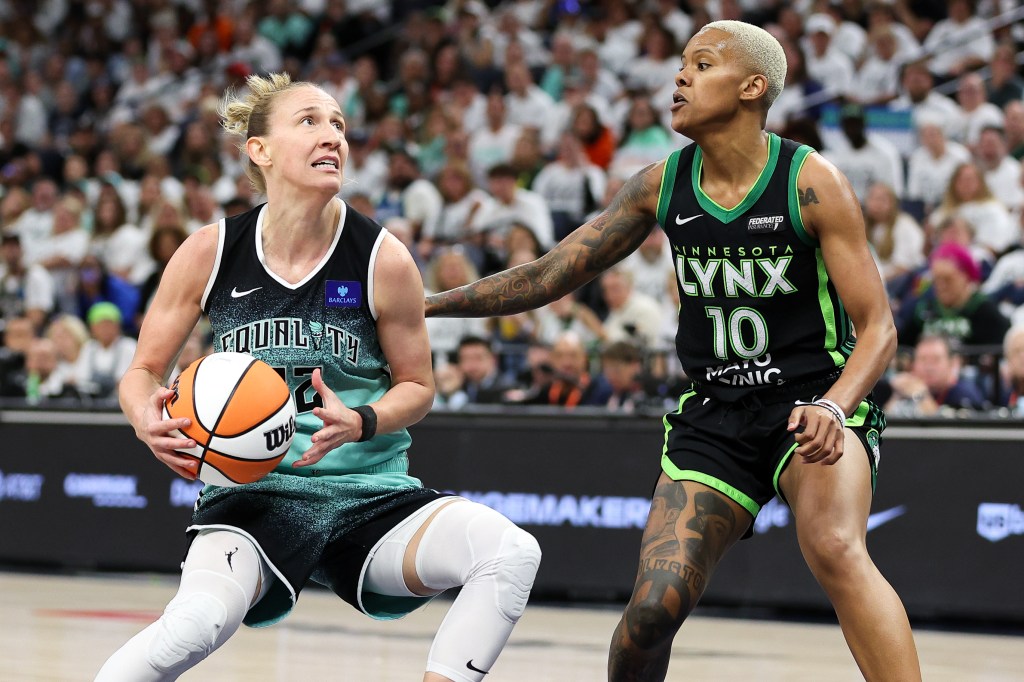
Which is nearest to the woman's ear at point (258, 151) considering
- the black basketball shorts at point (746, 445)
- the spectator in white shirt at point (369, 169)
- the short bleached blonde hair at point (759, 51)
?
the short bleached blonde hair at point (759, 51)

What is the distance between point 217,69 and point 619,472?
424 inches

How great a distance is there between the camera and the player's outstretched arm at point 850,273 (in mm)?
4219

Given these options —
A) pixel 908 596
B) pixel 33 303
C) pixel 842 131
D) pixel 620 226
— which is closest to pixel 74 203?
pixel 33 303

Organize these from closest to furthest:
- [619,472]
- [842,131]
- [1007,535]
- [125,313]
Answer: [1007,535]
[619,472]
[842,131]
[125,313]

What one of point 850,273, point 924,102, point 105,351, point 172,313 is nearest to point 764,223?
point 850,273

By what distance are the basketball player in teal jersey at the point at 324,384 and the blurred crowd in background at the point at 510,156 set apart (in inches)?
202

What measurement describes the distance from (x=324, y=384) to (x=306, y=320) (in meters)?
0.26

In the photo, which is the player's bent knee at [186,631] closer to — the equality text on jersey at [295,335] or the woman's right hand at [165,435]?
the woman's right hand at [165,435]

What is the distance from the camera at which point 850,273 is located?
14.2ft

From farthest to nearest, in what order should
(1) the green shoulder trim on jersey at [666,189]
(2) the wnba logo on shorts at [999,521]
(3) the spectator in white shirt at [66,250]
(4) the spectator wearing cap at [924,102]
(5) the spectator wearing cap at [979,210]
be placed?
(3) the spectator in white shirt at [66,250] → (4) the spectator wearing cap at [924,102] → (5) the spectator wearing cap at [979,210] → (2) the wnba logo on shorts at [999,521] → (1) the green shoulder trim on jersey at [666,189]

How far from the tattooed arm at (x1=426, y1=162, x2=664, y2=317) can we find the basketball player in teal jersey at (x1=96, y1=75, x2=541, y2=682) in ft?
1.73

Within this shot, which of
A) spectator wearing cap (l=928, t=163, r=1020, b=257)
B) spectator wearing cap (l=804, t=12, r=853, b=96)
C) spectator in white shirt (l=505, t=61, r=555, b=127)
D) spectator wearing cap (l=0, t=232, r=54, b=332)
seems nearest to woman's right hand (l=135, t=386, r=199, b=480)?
spectator wearing cap (l=928, t=163, r=1020, b=257)

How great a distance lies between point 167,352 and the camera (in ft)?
14.1

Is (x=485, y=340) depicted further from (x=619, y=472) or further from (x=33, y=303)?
(x=33, y=303)
